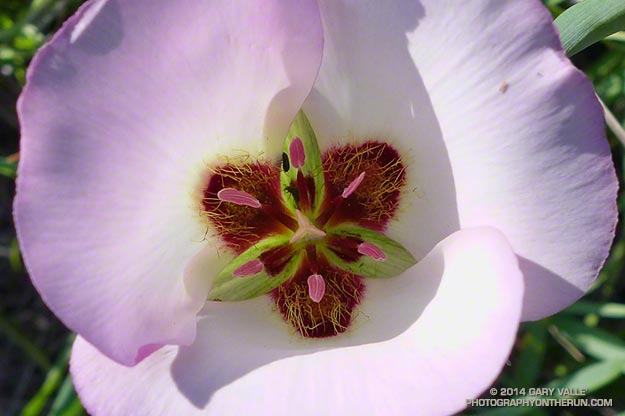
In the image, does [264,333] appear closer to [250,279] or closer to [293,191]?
[250,279]

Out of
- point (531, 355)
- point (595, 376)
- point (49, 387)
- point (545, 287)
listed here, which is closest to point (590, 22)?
point (545, 287)

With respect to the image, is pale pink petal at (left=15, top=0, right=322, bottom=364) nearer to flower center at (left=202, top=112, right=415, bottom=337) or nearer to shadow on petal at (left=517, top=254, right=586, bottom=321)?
flower center at (left=202, top=112, right=415, bottom=337)

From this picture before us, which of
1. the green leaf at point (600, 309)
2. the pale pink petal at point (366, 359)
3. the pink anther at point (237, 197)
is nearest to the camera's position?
the pale pink petal at point (366, 359)

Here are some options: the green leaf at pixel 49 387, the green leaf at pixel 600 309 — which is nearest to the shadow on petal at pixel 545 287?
the green leaf at pixel 600 309

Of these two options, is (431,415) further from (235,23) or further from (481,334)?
(235,23)

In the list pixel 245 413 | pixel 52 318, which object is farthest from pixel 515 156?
pixel 52 318

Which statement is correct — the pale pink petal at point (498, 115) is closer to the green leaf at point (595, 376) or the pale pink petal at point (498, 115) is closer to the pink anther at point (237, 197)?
the pink anther at point (237, 197)

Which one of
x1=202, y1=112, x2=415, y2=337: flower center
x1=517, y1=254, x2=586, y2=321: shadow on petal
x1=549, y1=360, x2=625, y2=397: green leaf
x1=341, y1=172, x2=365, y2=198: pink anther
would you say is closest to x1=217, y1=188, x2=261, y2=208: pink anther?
x1=202, y1=112, x2=415, y2=337: flower center
